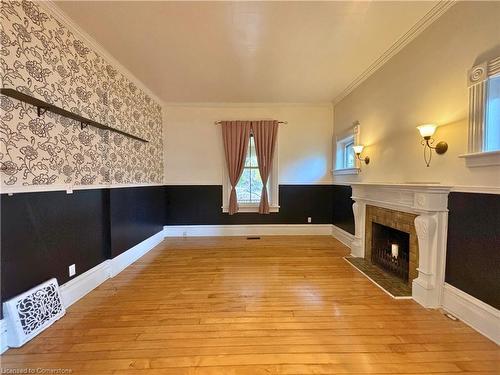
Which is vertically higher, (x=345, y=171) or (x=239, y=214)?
(x=345, y=171)

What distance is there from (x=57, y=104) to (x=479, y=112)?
143 inches

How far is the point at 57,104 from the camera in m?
2.22

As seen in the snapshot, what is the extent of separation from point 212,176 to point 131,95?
7.00 feet

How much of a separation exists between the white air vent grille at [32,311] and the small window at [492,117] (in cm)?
375

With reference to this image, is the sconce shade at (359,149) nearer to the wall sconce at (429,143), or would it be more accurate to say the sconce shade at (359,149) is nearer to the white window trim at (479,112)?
the wall sconce at (429,143)

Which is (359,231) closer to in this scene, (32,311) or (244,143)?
(244,143)

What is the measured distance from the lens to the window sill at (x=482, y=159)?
171 cm

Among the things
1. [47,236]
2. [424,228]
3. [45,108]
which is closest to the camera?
[45,108]

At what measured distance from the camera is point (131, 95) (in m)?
3.67

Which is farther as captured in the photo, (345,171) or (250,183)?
(250,183)

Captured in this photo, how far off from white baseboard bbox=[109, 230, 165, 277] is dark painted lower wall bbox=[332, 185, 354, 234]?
3612 millimetres

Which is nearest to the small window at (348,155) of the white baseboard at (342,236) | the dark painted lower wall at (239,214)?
the dark painted lower wall at (239,214)

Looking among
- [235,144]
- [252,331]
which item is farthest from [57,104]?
[235,144]

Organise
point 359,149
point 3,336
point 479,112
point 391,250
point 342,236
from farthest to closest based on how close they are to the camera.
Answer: point 342,236 → point 359,149 → point 391,250 → point 479,112 → point 3,336
